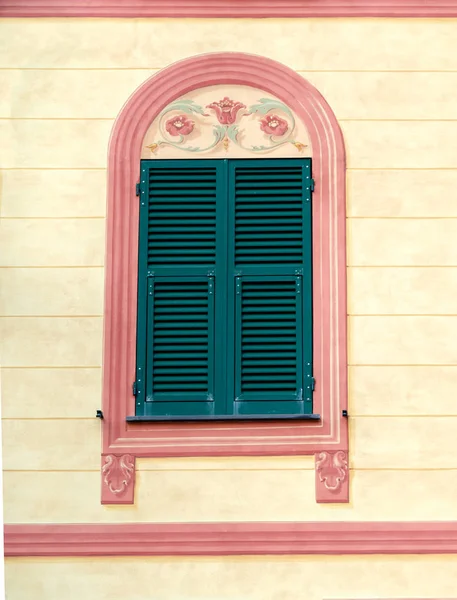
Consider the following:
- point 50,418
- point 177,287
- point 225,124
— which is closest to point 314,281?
point 177,287

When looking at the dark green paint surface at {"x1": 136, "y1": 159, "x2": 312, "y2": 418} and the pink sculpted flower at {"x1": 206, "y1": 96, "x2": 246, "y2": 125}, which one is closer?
the dark green paint surface at {"x1": 136, "y1": 159, "x2": 312, "y2": 418}

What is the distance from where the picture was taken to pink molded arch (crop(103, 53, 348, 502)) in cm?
820

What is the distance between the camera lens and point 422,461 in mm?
8133

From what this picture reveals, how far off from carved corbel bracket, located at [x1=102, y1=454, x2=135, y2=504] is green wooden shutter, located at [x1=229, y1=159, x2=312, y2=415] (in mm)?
812

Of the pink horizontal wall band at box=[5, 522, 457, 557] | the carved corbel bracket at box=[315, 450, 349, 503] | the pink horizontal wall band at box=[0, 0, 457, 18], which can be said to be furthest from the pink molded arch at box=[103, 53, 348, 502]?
the pink horizontal wall band at box=[0, 0, 457, 18]

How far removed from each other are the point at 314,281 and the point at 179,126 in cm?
149

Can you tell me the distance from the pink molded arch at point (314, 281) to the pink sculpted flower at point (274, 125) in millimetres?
133

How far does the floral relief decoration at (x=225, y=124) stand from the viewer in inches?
348

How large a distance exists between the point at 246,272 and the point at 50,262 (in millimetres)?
1352

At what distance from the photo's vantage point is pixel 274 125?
29.1 ft

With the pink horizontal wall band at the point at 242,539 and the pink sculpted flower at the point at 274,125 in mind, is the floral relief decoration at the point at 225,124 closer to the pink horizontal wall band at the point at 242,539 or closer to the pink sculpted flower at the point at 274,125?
the pink sculpted flower at the point at 274,125

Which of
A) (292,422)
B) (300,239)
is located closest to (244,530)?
(292,422)

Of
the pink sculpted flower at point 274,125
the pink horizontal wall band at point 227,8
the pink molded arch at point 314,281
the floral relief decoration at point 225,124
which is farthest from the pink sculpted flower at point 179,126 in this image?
the pink horizontal wall band at point 227,8

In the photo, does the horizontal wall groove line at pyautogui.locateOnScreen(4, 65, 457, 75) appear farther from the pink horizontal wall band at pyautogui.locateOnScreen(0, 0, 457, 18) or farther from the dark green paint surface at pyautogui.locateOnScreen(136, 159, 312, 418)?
the dark green paint surface at pyautogui.locateOnScreen(136, 159, 312, 418)
